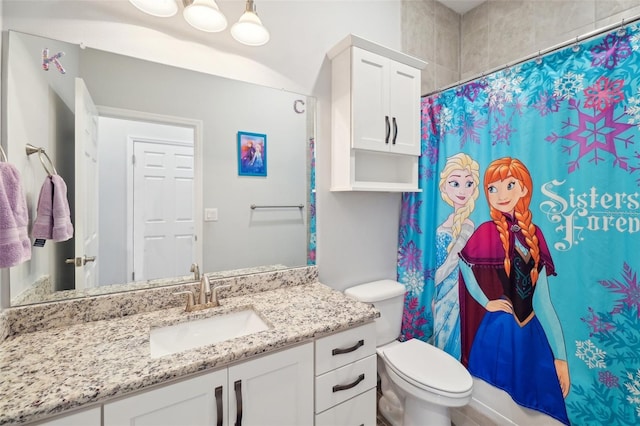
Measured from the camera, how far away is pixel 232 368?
0.92 m

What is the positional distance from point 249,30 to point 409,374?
178cm

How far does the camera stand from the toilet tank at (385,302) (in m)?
1.68

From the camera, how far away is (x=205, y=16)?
121 cm

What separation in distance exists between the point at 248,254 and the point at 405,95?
1261mm

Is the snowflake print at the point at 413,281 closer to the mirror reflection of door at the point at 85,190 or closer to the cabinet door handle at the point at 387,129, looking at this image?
the cabinet door handle at the point at 387,129

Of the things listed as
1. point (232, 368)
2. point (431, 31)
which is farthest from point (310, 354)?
point (431, 31)

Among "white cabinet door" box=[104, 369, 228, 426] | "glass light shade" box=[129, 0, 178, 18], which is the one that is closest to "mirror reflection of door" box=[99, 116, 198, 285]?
"glass light shade" box=[129, 0, 178, 18]

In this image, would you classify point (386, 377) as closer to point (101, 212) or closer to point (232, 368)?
point (232, 368)

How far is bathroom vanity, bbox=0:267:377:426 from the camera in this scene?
0.75 meters

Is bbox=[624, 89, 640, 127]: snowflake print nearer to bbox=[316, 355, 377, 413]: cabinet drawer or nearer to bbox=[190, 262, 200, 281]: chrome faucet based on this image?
bbox=[316, 355, 377, 413]: cabinet drawer

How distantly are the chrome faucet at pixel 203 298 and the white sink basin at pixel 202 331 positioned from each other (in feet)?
0.20

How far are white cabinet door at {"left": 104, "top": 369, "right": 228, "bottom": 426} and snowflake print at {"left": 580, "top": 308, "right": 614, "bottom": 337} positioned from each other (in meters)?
1.50

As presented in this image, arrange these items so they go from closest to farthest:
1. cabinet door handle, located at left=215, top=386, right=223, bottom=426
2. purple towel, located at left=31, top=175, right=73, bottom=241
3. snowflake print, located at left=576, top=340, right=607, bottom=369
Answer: cabinet door handle, located at left=215, top=386, right=223, bottom=426 < purple towel, located at left=31, top=175, right=73, bottom=241 < snowflake print, located at left=576, top=340, right=607, bottom=369

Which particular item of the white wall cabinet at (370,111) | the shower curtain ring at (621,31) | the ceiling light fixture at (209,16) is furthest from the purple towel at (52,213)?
the shower curtain ring at (621,31)
